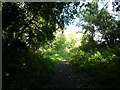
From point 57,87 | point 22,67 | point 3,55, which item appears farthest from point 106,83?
point 3,55

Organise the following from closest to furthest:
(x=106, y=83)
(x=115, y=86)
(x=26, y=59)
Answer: (x=115, y=86)
(x=106, y=83)
(x=26, y=59)

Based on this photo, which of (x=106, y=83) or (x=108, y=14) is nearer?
(x=106, y=83)

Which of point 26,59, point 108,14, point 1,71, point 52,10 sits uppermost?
point 108,14

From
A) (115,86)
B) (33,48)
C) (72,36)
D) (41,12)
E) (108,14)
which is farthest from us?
(72,36)

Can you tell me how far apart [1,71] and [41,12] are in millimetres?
6255

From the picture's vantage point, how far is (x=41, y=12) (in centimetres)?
1620

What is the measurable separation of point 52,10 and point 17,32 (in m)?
3.78

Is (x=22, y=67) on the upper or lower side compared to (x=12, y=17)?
lower

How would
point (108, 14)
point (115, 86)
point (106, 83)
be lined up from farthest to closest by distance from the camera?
point (108, 14) → point (106, 83) → point (115, 86)

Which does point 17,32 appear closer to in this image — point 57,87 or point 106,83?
point 57,87

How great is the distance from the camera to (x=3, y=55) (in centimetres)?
1309

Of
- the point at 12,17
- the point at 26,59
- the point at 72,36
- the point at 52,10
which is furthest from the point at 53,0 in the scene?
the point at 72,36

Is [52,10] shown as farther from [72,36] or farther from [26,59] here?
[72,36]

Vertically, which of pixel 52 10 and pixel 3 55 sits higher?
A: pixel 52 10
